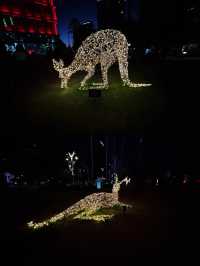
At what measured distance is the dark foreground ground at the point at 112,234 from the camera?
6508 mm

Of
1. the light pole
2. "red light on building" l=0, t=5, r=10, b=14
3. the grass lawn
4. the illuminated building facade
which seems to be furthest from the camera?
the illuminated building facade

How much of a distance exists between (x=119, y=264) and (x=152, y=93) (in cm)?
716

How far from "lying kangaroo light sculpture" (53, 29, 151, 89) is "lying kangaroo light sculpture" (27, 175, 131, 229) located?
16.3 ft

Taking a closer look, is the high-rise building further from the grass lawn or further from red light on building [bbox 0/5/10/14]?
the grass lawn

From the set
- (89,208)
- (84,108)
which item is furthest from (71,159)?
(89,208)

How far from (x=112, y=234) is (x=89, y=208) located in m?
1.14

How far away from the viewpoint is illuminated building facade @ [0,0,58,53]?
34656 millimetres

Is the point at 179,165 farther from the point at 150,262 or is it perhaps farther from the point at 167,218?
the point at 150,262

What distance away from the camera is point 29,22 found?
37.7 m

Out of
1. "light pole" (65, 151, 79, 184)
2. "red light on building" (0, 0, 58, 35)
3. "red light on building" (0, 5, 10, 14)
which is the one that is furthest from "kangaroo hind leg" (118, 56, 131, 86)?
"red light on building" (0, 5, 10, 14)

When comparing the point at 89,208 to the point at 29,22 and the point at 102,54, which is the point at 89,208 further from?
the point at 29,22

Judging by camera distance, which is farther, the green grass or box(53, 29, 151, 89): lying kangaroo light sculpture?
box(53, 29, 151, 89): lying kangaroo light sculpture

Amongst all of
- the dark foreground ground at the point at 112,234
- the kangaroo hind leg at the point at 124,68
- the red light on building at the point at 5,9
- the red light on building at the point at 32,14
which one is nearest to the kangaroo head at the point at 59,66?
the kangaroo hind leg at the point at 124,68

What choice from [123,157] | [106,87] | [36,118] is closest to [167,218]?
[123,157]
